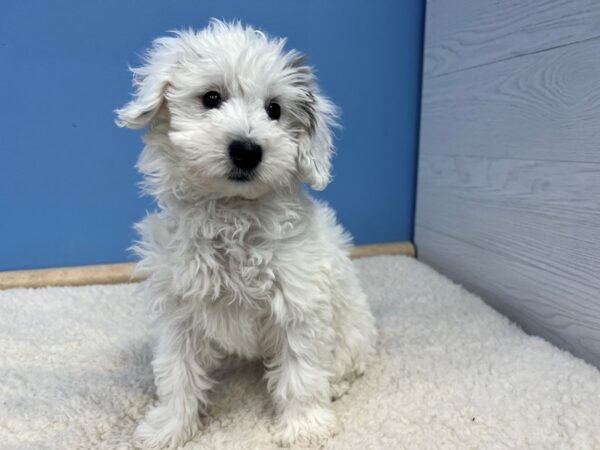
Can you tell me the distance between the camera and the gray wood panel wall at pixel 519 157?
1311 millimetres

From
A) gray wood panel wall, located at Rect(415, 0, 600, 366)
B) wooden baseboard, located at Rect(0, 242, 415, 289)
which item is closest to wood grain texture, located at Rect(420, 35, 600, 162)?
gray wood panel wall, located at Rect(415, 0, 600, 366)

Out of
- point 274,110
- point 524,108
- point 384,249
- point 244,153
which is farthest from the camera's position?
point 384,249

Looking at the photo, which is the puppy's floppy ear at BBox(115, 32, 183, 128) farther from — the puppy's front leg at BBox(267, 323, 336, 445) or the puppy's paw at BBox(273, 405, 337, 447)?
the puppy's paw at BBox(273, 405, 337, 447)

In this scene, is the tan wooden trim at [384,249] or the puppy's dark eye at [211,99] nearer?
the puppy's dark eye at [211,99]

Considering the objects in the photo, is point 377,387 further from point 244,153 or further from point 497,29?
point 497,29

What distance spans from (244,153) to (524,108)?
39.6 inches

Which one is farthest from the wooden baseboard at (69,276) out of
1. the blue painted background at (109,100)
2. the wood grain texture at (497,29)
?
the wood grain texture at (497,29)

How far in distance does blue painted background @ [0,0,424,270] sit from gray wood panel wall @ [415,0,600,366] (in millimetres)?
180

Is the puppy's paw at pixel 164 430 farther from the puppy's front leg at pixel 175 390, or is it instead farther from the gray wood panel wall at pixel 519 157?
the gray wood panel wall at pixel 519 157

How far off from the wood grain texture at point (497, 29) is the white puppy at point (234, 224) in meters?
0.72

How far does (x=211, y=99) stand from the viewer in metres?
1.03

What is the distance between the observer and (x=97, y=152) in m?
1.88

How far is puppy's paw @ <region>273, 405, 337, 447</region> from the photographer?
108 centimetres

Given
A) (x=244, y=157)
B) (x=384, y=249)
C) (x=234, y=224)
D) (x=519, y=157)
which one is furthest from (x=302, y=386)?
(x=384, y=249)
